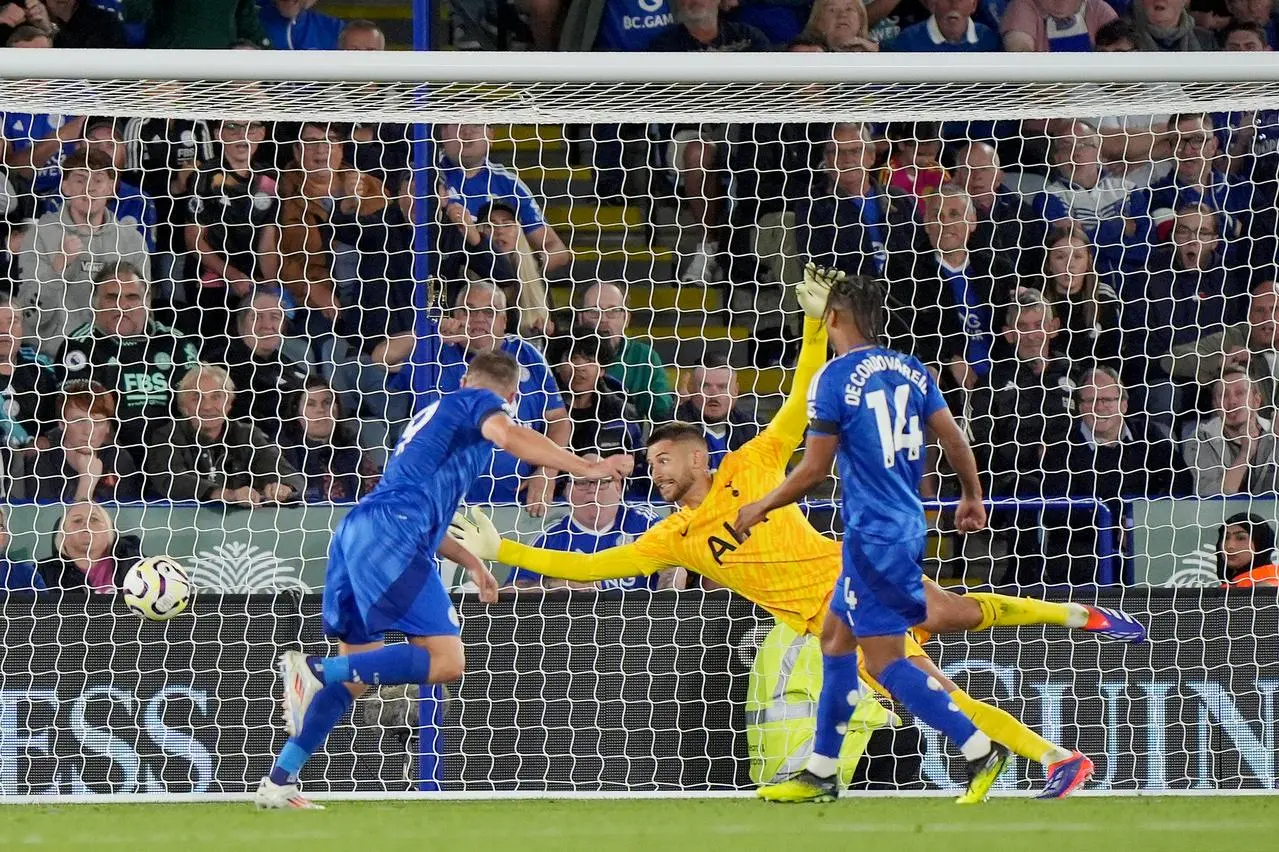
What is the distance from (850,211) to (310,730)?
3459 mm

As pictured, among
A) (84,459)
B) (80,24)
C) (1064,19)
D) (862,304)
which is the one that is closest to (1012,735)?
(862,304)

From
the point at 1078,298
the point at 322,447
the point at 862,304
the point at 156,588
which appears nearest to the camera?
the point at 862,304

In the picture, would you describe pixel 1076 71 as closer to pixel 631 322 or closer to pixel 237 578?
pixel 631 322

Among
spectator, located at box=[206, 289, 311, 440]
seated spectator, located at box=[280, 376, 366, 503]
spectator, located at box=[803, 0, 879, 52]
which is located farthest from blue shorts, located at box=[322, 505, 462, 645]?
spectator, located at box=[803, 0, 879, 52]

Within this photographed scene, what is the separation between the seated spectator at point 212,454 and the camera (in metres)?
6.75

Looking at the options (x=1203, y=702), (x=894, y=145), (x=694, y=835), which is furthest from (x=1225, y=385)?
(x=694, y=835)

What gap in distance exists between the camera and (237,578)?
6.71 meters

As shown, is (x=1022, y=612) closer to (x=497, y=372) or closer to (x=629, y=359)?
(x=497, y=372)

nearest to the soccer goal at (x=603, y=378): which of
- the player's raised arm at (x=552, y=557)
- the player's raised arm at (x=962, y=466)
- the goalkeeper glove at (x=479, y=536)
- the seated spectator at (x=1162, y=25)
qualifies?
the player's raised arm at (x=552, y=557)

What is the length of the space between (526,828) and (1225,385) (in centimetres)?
363

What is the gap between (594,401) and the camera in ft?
23.5

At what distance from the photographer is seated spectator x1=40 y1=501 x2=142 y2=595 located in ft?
21.1

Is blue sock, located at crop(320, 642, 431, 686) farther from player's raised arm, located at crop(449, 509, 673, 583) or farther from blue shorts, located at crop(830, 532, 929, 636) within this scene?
blue shorts, located at crop(830, 532, 929, 636)

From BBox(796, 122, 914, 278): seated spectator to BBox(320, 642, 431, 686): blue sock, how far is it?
2.61m
